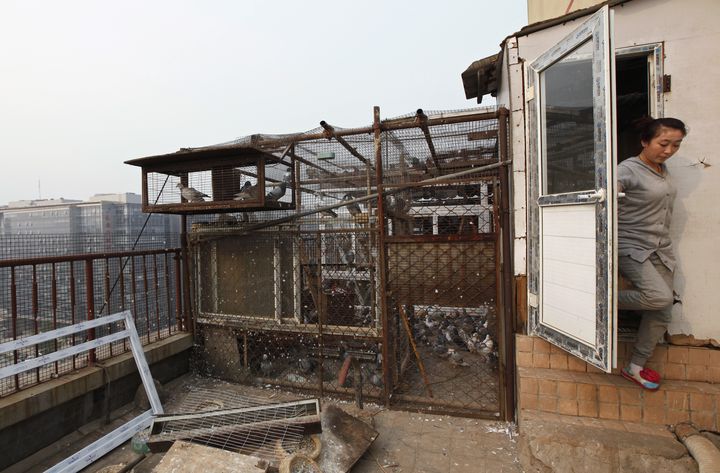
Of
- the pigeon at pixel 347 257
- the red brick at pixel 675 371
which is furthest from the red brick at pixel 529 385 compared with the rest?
the pigeon at pixel 347 257

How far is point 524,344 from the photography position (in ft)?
9.87

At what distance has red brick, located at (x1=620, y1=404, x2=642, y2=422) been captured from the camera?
102 inches

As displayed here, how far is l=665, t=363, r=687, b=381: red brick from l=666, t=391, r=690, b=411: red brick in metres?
0.17

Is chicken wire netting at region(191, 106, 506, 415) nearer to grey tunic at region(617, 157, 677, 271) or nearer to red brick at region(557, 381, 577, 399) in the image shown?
red brick at region(557, 381, 577, 399)

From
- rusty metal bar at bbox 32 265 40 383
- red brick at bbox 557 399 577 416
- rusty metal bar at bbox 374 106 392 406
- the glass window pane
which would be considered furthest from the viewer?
rusty metal bar at bbox 374 106 392 406

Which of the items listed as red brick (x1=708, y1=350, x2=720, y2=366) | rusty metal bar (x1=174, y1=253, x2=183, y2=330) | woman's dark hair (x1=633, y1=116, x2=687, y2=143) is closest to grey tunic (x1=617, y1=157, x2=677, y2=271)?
woman's dark hair (x1=633, y1=116, x2=687, y2=143)

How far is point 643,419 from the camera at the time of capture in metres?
2.57

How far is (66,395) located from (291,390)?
85.4 inches

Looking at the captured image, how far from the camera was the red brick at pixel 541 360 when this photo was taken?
2943 mm

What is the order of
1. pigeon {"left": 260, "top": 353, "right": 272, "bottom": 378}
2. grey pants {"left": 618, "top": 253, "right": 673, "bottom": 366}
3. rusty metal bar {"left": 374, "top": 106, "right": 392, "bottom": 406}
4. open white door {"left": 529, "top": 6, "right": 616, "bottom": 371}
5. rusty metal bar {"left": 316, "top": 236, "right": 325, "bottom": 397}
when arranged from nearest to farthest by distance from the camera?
open white door {"left": 529, "top": 6, "right": 616, "bottom": 371}
grey pants {"left": 618, "top": 253, "right": 673, "bottom": 366}
rusty metal bar {"left": 374, "top": 106, "right": 392, "bottom": 406}
rusty metal bar {"left": 316, "top": 236, "right": 325, "bottom": 397}
pigeon {"left": 260, "top": 353, "right": 272, "bottom": 378}

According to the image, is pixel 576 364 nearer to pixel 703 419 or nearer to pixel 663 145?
pixel 703 419

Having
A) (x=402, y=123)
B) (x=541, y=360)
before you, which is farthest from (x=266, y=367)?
(x=402, y=123)

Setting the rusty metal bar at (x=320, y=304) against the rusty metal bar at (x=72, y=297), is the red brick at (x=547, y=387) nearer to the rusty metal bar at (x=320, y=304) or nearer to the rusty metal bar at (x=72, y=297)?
the rusty metal bar at (x=320, y=304)

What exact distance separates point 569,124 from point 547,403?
2333mm
